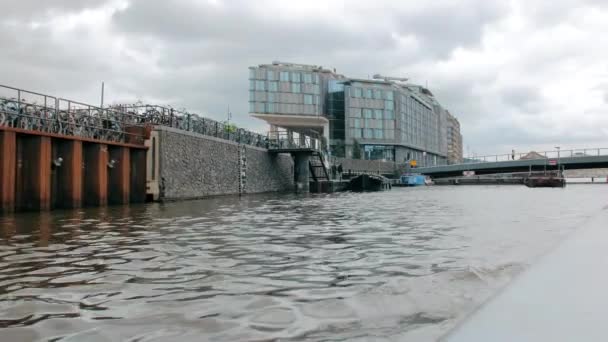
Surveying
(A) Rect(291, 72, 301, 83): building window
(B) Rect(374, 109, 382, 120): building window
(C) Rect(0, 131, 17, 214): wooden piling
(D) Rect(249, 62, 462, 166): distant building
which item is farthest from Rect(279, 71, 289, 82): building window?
(C) Rect(0, 131, 17, 214): wooden piling

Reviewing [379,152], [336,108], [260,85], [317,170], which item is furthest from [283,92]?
[317,170]

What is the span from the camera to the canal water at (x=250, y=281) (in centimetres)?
441

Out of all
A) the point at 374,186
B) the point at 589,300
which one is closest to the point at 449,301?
the point at 589,300

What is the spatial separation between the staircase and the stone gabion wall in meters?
6.18

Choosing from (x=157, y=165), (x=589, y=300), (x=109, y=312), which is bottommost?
(x=109, y=312)

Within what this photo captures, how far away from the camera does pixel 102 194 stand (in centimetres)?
2244

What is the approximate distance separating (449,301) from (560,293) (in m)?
1.69

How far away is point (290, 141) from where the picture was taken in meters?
48.7

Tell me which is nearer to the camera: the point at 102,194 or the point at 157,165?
the point at 102,194

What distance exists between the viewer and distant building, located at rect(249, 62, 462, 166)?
10419 cm

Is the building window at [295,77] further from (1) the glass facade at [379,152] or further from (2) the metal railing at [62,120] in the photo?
(2) the metal railing at [62,120]

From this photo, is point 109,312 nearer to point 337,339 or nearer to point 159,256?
point 337,339

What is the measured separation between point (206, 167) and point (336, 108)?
81.3 m

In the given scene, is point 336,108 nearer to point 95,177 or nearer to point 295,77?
point 295,77
